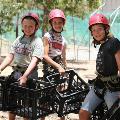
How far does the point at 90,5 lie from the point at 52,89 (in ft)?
46.5

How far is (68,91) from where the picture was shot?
492 centimetres

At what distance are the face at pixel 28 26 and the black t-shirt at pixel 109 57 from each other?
0.94m

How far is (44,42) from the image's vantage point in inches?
209

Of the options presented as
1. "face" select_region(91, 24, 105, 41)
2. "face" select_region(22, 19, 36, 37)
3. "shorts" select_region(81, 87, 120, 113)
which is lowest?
"shorts" select_region(81, 87, 120, 113)

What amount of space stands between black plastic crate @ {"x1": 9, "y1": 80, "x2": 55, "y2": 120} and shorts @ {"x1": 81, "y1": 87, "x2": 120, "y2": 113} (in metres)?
0.34

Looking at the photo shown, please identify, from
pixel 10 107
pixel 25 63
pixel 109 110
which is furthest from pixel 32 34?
pixel 109 110

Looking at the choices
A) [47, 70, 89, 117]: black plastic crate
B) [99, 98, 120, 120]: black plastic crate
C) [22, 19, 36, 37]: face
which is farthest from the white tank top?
[99, 98, 120, 120]: black plastic crate

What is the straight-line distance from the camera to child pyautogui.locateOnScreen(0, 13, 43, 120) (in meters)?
4.58

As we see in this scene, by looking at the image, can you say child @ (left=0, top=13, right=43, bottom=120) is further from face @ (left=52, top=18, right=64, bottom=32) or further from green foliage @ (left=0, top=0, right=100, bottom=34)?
green foliage @ (left=0, top=0, right=100, bottom=34)

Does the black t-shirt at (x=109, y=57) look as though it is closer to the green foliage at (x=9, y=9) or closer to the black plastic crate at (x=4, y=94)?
the black plastic crate at (x=4, y=94)

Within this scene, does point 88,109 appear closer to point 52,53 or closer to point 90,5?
point 52,53

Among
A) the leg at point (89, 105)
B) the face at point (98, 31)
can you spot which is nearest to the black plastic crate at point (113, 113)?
the leg at point (89, 105)

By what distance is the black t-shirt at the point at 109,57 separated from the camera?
3.94 metres

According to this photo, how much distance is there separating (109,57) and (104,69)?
0.13 meters
